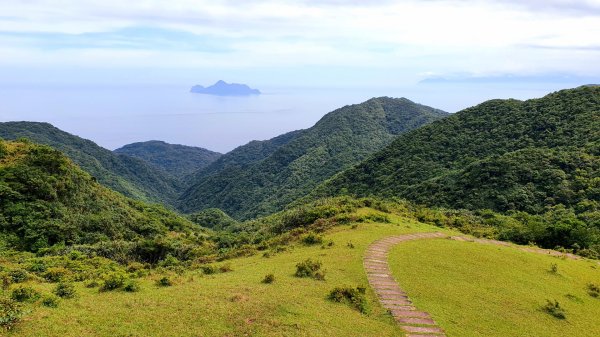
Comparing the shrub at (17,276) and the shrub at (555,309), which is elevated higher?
the shrub at (17,276)

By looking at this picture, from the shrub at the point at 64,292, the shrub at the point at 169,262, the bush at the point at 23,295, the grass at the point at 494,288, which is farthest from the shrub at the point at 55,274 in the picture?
the grass at the point at 494,288

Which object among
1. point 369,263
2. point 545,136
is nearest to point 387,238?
point 369,263

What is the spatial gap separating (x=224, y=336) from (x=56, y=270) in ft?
34.3

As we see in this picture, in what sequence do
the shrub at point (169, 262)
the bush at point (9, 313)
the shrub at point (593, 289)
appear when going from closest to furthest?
the bush at point (9, 313) → the shrub at point (593, 289) → the shrub at point (169, 262)

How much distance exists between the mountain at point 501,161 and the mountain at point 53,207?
32.1 metres

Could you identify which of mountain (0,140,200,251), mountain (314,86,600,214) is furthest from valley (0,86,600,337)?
mountain (314,86,600,214)

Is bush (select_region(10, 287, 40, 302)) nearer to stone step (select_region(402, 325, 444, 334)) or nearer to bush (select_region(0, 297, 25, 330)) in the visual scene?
bush (select_region(0, 297, 25, 330))

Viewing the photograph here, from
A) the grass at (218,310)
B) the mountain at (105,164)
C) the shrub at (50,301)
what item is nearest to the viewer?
the grass at (218,310)

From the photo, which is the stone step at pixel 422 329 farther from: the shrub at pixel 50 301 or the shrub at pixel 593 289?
the shrub at pixel 50 301

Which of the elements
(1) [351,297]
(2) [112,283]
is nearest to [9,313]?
(2) [112,283]

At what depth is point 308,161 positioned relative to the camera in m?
120

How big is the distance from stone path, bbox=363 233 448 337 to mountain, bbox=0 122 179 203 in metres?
85.4

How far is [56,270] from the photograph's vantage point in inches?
682

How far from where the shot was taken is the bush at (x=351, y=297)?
13.8 metres
